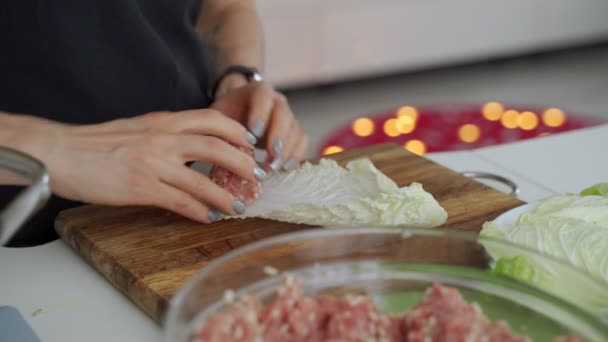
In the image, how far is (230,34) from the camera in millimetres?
1830

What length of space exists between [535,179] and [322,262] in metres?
0.83

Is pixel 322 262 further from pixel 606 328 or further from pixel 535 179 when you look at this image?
pixel 535 179

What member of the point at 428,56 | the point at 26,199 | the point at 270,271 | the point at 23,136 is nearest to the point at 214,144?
the point at 23,136

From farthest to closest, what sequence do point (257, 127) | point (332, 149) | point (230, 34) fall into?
point (332, 149) < point (230, 34) < point (257, 127)

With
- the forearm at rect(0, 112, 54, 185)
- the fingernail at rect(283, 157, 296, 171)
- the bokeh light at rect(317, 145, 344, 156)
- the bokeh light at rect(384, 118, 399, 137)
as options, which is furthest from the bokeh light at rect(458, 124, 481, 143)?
the forearm at rect(0, 112, 54, 185)

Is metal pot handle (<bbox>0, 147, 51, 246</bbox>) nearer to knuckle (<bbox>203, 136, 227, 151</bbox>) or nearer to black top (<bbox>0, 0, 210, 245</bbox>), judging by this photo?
Result: knuckle (<bbox>203, 136, 227, 151</bbox>)

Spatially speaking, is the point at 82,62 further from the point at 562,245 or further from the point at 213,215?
the point at 562,245

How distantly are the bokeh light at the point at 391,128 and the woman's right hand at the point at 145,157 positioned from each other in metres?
1.12

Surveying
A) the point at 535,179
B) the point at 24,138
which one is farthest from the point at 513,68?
the point at 24,138

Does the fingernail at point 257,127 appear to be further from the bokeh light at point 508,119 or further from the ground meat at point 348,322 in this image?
the bokeh light at point 508,119

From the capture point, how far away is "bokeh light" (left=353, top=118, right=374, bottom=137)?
92.8 inches

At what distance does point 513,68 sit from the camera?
486 centimetres

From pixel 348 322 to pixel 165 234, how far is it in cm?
63

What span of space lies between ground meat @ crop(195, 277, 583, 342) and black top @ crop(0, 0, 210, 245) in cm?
84
